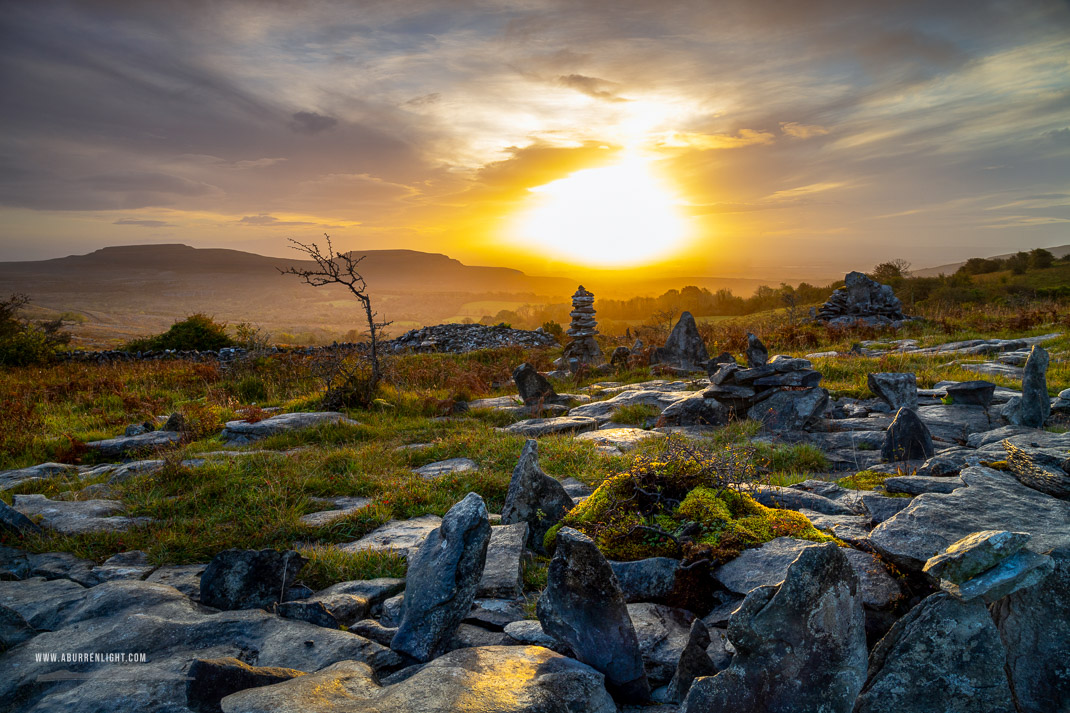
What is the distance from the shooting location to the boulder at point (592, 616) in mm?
2744

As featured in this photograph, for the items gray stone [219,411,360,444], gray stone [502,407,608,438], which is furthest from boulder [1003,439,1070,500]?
gray stone [219,411,360,444]

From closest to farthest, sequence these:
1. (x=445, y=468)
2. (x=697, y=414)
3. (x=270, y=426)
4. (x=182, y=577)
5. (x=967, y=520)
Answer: (x=967, y=520)
(x=182, y=577)
(x=445, y=468)
(x=697, y=414)
(x=270, y=426)

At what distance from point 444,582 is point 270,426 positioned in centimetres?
822

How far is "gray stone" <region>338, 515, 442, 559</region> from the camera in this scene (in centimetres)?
511

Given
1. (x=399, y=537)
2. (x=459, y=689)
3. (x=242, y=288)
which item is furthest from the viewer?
(x=242, y=288)

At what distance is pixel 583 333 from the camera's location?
64.8 ft

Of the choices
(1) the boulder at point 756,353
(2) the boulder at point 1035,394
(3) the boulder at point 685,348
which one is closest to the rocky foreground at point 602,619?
(2) the boulder at point 1035,394

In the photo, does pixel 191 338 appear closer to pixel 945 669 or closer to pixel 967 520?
pixel 967 520

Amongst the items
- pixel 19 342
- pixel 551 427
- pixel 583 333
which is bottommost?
pixel 551 427

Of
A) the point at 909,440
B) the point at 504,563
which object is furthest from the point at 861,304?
the point at 504,563

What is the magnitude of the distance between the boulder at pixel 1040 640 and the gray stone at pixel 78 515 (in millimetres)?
7424

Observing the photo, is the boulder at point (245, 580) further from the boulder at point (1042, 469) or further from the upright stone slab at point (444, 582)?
the boulder at point (1042, 469)

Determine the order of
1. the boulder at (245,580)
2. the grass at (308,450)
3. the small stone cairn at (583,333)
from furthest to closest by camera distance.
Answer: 1. the small stone cairn at (583,333)
2. the grass at (308,450)
3. the boulder at (245,580)

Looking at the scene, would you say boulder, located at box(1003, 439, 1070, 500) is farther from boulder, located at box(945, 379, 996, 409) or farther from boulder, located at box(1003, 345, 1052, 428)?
boulder, located at box(945, 379, 996, 409)
